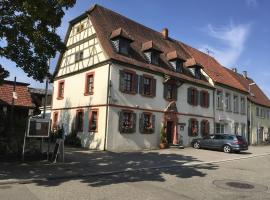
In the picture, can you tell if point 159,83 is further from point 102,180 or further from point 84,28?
point 102,180

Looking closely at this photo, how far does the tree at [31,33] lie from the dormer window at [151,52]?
1252cm

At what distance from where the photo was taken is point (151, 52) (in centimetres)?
2650

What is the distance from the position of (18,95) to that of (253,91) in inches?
1485

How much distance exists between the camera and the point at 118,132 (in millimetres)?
22766

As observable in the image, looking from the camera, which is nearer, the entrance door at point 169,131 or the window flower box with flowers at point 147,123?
the window flower box with flowers at point 147,123

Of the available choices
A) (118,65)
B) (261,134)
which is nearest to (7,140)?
(118,65)

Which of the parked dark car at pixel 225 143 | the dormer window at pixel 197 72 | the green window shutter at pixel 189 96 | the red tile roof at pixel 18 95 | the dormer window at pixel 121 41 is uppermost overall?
the dormer window at pixel 121 41

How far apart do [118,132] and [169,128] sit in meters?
6.37

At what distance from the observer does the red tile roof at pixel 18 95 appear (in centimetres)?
2117

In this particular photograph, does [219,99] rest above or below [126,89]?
above

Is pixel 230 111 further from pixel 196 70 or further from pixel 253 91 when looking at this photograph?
pixel 253 91

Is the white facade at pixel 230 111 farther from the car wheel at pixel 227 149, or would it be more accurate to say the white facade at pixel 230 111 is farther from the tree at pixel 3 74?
the tree at pixel 3 74

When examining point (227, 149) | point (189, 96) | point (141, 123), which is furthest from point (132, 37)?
point (227, 149)

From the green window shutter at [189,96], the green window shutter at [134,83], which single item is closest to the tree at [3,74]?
the green window shutter at [134,83]
